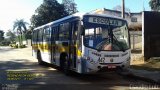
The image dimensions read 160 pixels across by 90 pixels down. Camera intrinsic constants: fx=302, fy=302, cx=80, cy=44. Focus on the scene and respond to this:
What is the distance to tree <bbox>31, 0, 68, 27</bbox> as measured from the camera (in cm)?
5406

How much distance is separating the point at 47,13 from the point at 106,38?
43075 millimetres

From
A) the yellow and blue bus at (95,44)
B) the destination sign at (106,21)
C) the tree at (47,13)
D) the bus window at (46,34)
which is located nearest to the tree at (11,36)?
the tree at (47,13)

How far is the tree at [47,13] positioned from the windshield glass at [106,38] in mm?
41249

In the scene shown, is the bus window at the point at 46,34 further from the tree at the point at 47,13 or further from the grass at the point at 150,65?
the tree at the point at 47,13

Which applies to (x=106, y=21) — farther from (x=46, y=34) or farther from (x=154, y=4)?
(x=154, y=4)

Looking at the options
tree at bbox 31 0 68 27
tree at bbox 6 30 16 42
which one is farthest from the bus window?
tree at bbox 6 30 16 42

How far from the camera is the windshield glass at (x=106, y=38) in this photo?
42.0ft

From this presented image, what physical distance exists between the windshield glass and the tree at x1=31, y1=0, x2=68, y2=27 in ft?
135

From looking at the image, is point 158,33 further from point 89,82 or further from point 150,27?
point 89,82

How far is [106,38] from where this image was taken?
13.1 meters

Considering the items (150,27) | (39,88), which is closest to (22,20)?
(150,27)

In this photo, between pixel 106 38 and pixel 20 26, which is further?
pixel 20 26

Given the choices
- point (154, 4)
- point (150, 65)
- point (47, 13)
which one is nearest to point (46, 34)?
point (150, 65)

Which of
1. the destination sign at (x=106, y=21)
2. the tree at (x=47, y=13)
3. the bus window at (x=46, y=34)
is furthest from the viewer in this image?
the tree at (x=47, y=13)
